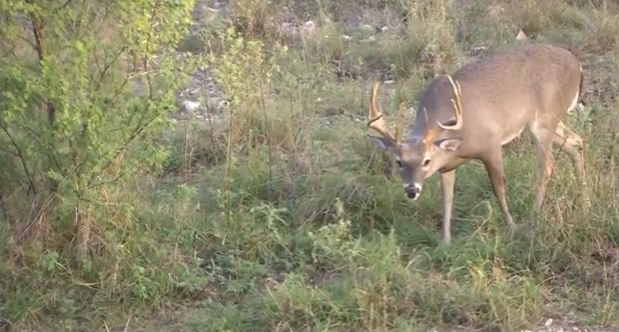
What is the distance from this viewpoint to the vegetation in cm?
602

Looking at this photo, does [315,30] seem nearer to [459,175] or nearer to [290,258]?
[459,175]

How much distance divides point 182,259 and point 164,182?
4.63ft

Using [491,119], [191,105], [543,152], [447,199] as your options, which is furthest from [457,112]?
[191,105]

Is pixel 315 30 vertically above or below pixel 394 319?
below

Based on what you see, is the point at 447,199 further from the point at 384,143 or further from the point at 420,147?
the point at 384,143

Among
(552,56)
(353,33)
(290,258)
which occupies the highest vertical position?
(552,56)

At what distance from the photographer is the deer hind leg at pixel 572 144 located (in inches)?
276

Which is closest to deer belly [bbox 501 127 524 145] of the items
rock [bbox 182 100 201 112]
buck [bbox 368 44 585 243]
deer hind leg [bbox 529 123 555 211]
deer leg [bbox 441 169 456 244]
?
buck [bbox 368 44 585 243]

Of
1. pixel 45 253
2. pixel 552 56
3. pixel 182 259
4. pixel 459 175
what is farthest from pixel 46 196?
pixel 552 56

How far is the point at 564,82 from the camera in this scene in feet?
25.3

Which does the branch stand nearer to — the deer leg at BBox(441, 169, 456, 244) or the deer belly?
the deer leg at BBox(441, 169, 456, 244)

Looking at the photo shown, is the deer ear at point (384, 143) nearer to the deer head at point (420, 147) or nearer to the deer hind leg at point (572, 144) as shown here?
the deer head at point (420, 147)

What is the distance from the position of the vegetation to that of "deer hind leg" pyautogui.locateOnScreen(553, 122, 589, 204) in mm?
76

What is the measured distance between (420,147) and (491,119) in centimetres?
61
